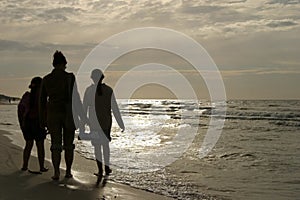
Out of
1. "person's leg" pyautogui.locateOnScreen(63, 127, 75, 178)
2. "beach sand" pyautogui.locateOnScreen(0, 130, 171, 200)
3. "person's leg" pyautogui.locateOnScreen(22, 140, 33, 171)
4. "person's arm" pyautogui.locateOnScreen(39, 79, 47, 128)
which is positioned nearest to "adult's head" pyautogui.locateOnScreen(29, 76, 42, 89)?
"person's arm" pyautogui.locateOnScreen(39, 79, 47, 128)

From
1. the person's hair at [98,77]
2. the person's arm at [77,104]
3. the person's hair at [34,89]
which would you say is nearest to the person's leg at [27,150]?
the person's hair at [34,89]

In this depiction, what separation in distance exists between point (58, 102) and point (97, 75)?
114 centimetres

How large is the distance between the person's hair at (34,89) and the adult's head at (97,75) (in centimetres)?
85

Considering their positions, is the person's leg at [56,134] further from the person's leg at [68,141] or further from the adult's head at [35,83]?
the adult's head at [35,83]

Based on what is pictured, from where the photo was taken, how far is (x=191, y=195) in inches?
278

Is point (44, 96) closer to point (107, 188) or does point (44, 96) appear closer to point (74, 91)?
point (74, 91)

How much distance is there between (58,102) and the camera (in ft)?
22.2

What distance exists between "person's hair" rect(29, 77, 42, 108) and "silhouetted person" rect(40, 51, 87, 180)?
0.64 metres

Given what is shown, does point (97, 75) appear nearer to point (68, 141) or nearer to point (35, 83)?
point (35, 83)

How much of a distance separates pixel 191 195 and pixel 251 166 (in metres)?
3.65

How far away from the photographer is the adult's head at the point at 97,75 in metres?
7.69

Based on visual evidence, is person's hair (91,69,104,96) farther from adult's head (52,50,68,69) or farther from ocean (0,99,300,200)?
ocean (0,99,300,200)

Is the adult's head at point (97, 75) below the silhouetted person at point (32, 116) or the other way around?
the other way around

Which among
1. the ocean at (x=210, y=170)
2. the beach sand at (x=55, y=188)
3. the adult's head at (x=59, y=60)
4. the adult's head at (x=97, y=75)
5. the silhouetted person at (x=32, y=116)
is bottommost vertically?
the ocean at (x=210, y=170)
